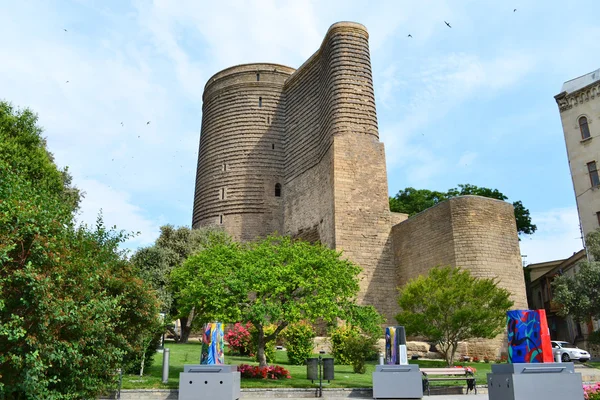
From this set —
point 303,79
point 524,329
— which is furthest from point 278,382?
point 303,79

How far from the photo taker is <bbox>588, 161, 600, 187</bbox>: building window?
2752 cm

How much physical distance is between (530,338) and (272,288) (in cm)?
679

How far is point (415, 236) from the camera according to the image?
75.0 feet

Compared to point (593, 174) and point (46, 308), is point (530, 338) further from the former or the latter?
point (593, 174)

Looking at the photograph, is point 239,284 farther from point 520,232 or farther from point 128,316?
point 520,232

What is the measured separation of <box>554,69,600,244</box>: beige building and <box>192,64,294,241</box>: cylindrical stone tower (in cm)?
1639

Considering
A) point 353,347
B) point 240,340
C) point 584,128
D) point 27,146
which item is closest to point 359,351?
point 353,347

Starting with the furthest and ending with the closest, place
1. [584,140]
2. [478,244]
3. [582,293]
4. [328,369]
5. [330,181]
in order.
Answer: [584,140], [330,181], [582,293], [478,244], [328,369]

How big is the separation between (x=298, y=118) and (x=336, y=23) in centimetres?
619

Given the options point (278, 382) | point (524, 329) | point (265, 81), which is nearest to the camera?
point (524, 329)

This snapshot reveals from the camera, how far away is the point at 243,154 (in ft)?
109

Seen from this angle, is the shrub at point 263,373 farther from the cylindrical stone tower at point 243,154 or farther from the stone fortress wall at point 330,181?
the cylindrical stone tower at point 243,154

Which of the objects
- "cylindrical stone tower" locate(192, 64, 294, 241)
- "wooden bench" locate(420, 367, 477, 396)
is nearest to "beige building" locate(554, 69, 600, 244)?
"cylindrical stone tower" locate(192, 64, 294, 241)

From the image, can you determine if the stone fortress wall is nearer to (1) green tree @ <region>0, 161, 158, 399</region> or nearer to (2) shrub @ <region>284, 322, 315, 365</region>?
(2) shrub @ <region>284, 322, 315, 365</region>
